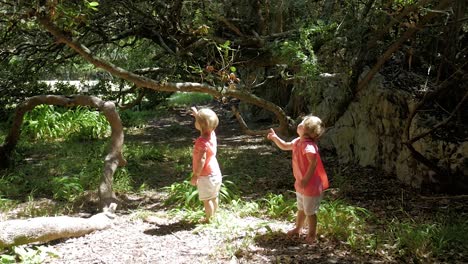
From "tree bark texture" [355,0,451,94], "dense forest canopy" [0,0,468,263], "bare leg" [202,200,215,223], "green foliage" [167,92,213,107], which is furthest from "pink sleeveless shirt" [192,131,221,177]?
"green foliage" [167,92,213,107]

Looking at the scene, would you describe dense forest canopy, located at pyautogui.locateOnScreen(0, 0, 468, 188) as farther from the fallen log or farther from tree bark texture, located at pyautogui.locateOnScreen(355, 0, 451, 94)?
the fallen log

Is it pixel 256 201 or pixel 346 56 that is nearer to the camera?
pixel 256 201

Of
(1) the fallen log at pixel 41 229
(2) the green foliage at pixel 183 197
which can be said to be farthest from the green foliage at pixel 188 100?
(1) the fallen log at pixel 41 229

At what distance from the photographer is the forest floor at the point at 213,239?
405 cm

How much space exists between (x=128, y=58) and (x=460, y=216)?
8904 millimetres

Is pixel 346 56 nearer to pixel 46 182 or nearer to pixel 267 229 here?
pixel 267 229

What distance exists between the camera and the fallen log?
3.98 metres

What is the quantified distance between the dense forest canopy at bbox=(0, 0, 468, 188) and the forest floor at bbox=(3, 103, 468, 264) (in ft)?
2.83

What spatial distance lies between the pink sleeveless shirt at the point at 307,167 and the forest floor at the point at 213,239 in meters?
0.53

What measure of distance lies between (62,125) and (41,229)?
7333 millimetres

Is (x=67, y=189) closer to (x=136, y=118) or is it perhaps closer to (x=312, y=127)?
(x=312, y=127)

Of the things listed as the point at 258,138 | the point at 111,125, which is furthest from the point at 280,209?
the point at 258,138

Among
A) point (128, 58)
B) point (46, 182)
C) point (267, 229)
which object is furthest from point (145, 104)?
point (267, 229)

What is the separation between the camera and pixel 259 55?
959 cm
